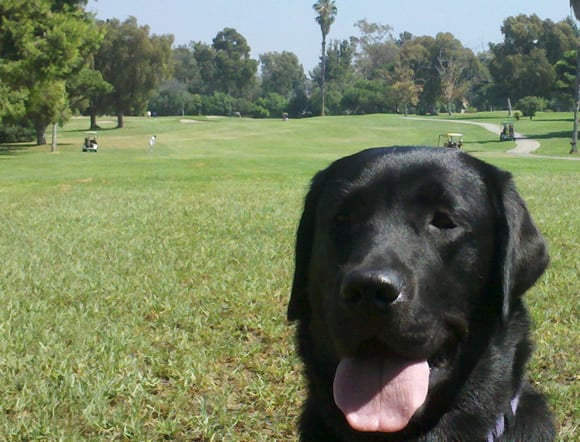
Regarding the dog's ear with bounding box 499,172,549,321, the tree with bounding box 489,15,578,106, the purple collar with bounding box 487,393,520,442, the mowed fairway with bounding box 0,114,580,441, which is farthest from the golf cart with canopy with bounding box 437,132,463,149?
the purple collar with bounding box 487,393,520,442

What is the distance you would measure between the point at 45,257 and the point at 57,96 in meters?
27.9

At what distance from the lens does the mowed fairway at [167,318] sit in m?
3.73

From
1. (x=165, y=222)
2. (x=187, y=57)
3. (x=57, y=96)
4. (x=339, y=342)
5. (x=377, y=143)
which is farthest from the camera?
(x=187, y=57)

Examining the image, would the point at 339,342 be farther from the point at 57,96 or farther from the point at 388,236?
the point at 57,96

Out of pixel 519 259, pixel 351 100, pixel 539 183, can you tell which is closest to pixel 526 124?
pixel 351 100

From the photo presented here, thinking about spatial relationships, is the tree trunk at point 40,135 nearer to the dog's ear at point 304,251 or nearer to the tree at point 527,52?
the dog's ear at point 304,251

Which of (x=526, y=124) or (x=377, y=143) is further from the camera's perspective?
(x=526, y=124)

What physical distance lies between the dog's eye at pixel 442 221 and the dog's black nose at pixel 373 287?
42cm

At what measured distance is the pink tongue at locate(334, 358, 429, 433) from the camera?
2400 millimetres

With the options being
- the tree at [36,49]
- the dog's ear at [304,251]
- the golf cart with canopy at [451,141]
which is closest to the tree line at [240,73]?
the tree at [36,49]

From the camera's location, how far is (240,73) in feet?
343

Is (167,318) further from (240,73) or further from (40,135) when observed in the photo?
(240,73)

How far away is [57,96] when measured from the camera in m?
33.3

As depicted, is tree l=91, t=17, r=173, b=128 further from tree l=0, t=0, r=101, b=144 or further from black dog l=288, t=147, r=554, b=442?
black dog l=288, t=147, r=554, b=442
